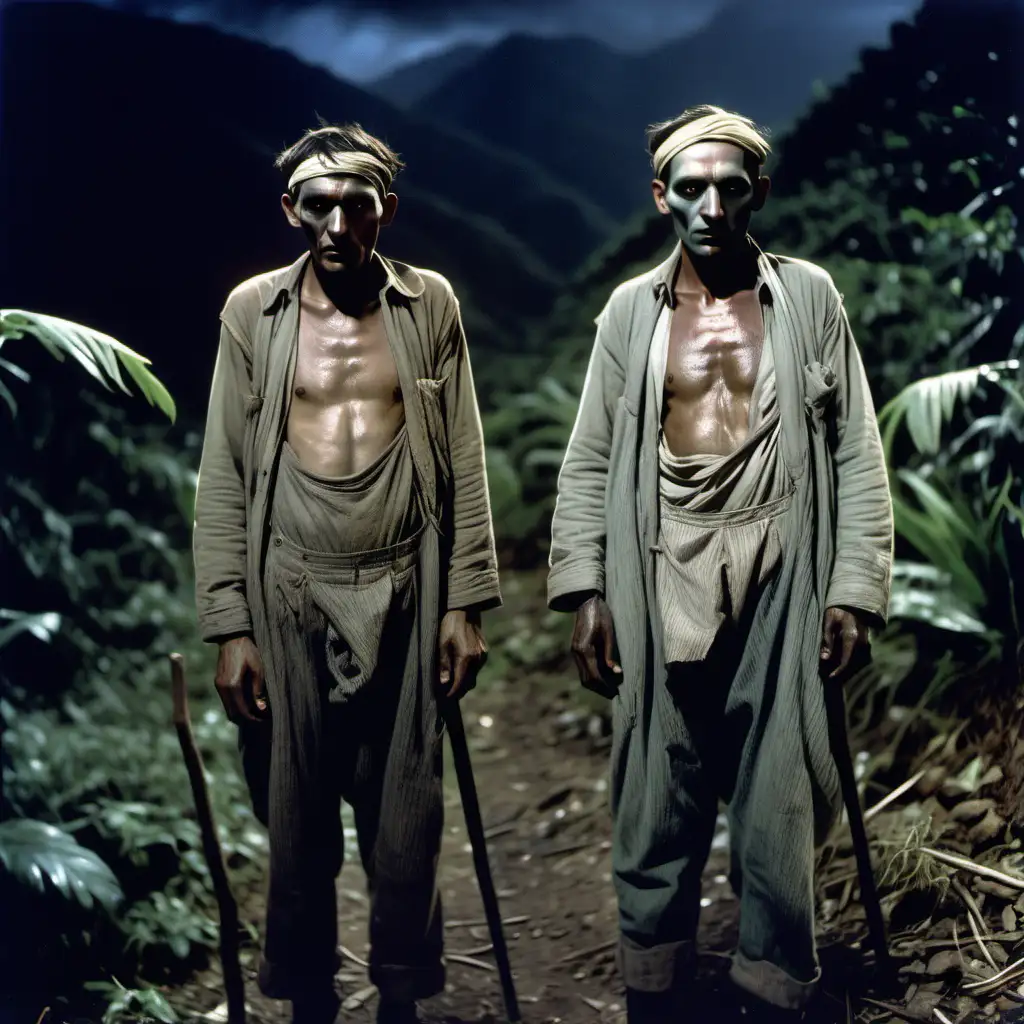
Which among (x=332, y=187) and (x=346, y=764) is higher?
(x=332, y=187)

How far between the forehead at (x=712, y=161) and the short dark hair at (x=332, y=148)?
25.9 inches

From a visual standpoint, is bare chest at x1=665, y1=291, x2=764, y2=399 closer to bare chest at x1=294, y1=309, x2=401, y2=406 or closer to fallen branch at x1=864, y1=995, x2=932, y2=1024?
bare chest at x1=294, y1=309, x2=401, y2=406

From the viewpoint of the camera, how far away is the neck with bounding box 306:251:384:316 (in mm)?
3154

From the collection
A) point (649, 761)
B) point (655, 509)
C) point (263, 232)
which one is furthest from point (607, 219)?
point (649, 761)

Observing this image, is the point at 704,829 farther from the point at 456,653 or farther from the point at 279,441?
the point at 279,441

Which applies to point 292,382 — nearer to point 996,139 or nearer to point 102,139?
point 102,139

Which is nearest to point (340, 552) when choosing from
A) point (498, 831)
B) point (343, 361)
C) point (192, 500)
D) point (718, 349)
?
point (343, 361)

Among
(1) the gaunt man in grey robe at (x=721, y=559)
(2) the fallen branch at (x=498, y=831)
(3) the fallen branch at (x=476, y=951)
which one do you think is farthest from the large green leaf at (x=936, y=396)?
(3) the fallen branch at (x=476, y=951)

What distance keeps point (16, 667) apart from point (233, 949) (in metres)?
1.06

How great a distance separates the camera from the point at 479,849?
3316mm

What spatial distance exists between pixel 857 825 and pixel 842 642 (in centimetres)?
46

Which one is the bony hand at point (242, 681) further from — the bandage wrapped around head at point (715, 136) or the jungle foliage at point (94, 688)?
the bandage wrapped around head at point (715, 136)

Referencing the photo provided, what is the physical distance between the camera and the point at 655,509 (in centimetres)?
310

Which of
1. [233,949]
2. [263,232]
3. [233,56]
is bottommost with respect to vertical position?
[233,949]
